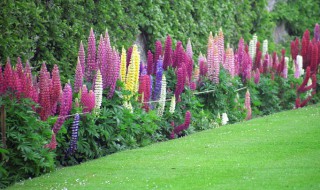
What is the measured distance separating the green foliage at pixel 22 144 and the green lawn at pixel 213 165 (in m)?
0.20

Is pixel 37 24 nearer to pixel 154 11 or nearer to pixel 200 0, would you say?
pixel 154 11

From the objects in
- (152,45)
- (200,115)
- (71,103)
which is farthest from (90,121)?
(152,45)

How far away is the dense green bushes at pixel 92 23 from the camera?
1014cm

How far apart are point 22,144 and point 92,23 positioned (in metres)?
4.36

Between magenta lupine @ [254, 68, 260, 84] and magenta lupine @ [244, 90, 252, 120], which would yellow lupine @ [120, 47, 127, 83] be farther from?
magenta lupine @ [254, 68, 260, 84]

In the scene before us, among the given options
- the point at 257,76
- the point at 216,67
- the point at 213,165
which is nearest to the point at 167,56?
the point at 216,67

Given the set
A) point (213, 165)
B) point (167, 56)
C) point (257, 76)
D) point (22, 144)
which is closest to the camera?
point (22, 144)

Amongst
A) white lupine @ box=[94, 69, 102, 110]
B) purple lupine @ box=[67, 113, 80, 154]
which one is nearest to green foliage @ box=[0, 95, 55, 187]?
purple lupine @ box=[67, 113, 80, 154]

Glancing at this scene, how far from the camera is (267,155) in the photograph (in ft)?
28.2

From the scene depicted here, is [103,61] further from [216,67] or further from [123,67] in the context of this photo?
[216,67]

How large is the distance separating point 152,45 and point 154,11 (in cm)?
64

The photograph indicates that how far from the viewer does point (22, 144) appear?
26.0 feet

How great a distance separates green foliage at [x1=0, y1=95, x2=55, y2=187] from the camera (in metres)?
7.91

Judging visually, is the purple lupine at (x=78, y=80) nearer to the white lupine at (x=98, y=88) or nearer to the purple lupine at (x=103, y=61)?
the white lupine at (x=98, y=88)
